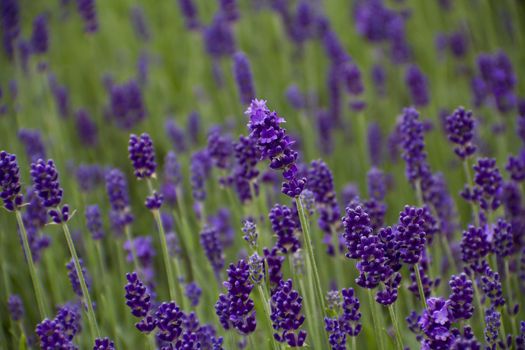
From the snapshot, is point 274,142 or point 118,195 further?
point 118,195

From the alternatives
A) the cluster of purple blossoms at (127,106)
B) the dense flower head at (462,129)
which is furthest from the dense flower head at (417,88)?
the cluster of purple blossoms at (127,106)

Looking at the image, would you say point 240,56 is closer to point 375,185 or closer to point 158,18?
point 375,185

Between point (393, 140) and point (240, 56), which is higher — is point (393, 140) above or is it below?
below

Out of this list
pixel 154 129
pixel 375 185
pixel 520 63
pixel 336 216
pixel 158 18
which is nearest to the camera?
pixel 336 216

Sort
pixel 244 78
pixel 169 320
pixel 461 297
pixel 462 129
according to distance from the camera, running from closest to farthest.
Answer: pixel 461 297, pixel 169 320, pixel 462 129, pixel 244 78

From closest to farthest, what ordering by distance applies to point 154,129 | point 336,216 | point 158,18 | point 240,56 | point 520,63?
point 336,216
point 240,56
point 520,63
point 154,129
point 158,18

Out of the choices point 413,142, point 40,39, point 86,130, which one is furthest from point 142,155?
point 86,130

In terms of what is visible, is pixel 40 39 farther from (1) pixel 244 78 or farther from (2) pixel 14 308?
(2) pixel 14 308

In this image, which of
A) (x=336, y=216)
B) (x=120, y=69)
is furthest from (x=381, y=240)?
(x=120, y=69)
